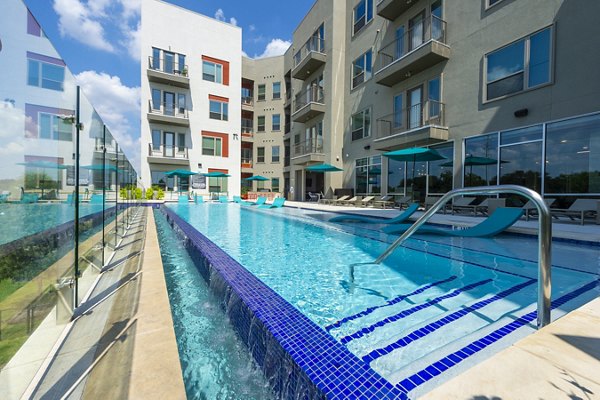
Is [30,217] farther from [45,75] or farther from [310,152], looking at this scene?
[310,152]

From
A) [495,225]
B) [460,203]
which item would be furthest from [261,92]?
[495,225]

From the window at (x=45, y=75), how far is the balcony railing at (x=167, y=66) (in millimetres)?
23950

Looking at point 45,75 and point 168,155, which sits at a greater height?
point 168,155

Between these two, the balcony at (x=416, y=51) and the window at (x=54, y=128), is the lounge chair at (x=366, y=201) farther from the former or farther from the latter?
the window at (x=54, y=128)

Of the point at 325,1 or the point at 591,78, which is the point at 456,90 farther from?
the point at 325,1

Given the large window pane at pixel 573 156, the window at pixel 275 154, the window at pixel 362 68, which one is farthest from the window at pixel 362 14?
the window at pixel 275 154

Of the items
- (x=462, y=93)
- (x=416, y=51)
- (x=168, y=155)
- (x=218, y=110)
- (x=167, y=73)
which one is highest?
(x=167, y=73)

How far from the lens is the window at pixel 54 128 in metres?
2.06

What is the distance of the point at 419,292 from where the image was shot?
3438mm

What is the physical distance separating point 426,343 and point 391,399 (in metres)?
1.01

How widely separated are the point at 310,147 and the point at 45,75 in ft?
64.1

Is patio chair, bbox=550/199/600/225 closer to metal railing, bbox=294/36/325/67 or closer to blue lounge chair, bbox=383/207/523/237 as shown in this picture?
blue lounge chair, bbox=383/207/523/237

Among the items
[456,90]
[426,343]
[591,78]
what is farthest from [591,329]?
[456,90]

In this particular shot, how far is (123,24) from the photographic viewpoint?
23.6 meters
